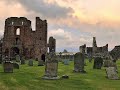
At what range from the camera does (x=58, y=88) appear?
15.4 metres

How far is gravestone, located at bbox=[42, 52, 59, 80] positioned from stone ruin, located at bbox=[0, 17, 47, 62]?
38.6m

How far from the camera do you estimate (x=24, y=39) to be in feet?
194

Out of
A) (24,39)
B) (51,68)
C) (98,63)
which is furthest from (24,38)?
(51,68)

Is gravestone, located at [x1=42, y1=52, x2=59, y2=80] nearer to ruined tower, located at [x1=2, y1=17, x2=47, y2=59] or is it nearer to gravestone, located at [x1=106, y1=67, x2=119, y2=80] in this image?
gravestone, located at [x1=106, y1=67, x2=119, y2=80]

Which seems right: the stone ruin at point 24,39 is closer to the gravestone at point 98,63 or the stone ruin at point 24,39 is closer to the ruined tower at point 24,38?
the ruined tower at point 24,38

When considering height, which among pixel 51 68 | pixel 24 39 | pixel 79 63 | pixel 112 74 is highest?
pixel 24 39

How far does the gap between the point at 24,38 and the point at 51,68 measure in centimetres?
3997

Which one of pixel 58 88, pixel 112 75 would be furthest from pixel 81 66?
pixel 58 88

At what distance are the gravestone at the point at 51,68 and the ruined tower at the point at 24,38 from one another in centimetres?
3856

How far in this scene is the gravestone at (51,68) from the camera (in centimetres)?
1955

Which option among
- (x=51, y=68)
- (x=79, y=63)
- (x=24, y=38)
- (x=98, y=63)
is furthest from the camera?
(x=24, y=38)

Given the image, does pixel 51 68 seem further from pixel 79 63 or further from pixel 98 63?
pixel 98 63

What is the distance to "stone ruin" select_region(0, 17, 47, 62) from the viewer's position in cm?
5891

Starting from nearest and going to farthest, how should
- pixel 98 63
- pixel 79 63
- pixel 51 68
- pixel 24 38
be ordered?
pixel 51 68 < pixel 79 63 < pixel 98 63 < pixel 24 38
